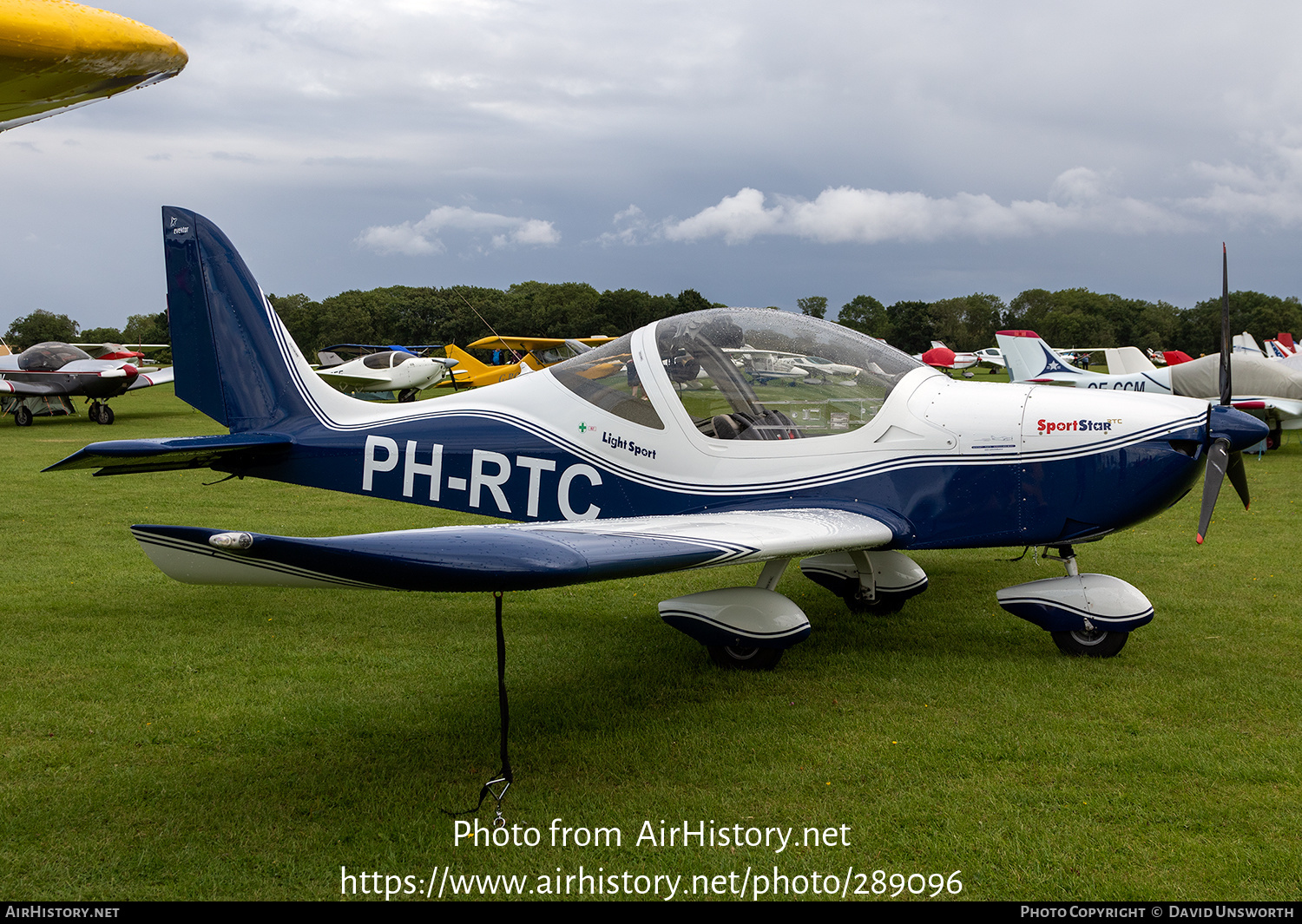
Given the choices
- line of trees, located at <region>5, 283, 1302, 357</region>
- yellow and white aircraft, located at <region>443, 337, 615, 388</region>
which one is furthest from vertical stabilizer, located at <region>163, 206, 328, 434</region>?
line of trees, located at <region>5, 283, 1302, 357</region>

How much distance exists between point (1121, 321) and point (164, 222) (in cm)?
10441

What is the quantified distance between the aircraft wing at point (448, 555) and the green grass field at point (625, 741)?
866 millimetres

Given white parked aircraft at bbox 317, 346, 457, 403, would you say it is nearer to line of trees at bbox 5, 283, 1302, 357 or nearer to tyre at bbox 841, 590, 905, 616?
tyre at bbox 841, 590, 905, 616

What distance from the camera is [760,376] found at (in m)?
5.32

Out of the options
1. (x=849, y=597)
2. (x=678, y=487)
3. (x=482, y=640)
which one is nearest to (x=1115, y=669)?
(x=849, y=597)

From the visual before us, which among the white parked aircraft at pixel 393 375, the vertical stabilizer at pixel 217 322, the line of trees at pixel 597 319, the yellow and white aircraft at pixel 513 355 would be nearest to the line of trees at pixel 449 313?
the line of trees at pixel 597 319

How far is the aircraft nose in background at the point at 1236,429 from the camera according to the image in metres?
4.59

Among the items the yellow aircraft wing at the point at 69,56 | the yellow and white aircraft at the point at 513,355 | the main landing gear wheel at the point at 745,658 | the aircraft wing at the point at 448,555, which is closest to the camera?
the yellow aircraft wing at the point at 69,56

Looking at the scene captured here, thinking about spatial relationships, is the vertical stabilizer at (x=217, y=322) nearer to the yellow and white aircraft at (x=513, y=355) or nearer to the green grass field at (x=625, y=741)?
the green grass field at (x=625, y=741)

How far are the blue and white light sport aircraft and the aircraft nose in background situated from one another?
0.01 meters

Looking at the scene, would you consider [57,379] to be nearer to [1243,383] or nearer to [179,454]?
[179,454]

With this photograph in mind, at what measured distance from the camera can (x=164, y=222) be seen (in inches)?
260

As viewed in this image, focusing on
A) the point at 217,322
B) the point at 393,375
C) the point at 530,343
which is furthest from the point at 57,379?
the point at 217,322

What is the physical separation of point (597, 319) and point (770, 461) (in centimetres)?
6861
